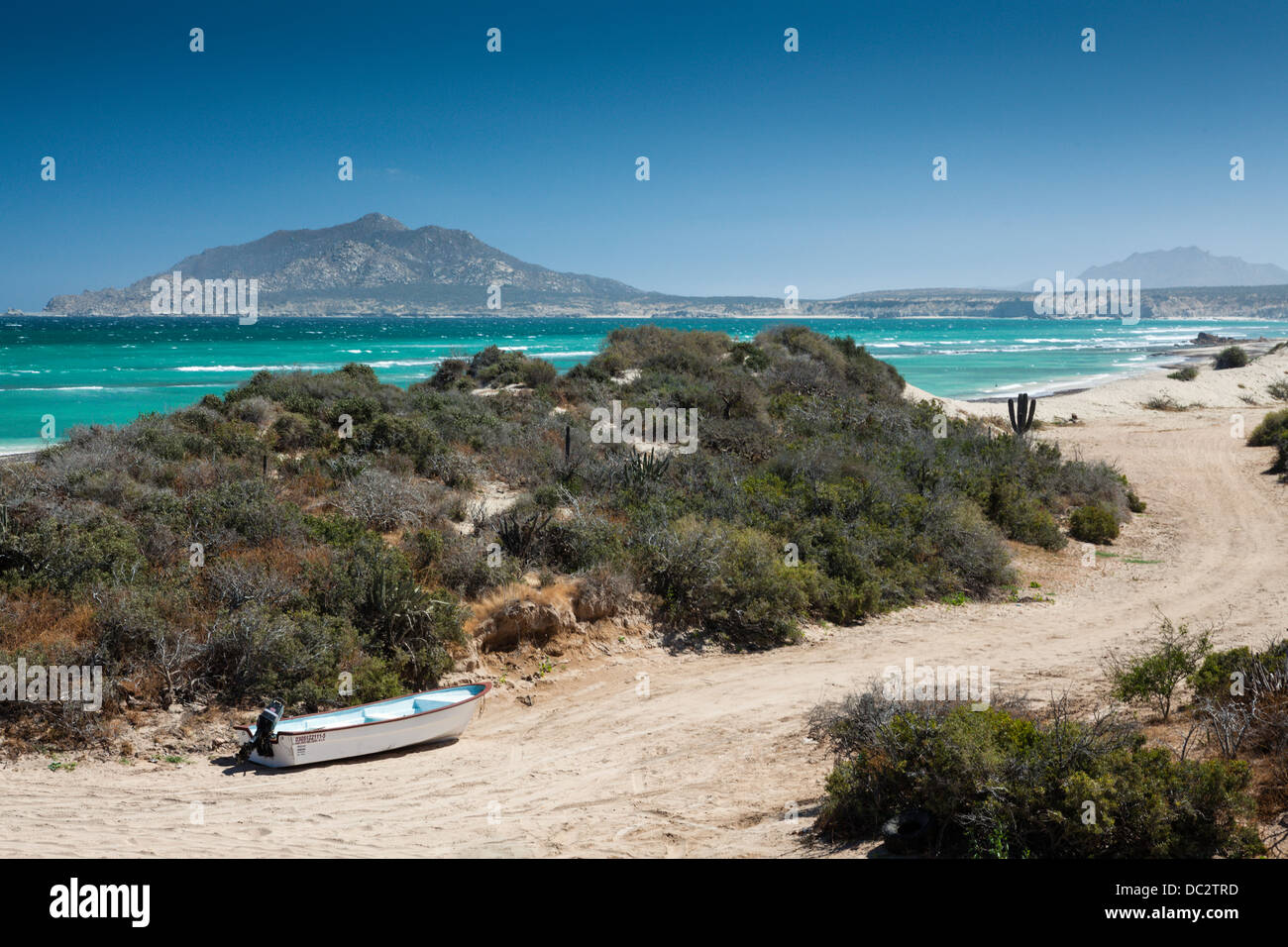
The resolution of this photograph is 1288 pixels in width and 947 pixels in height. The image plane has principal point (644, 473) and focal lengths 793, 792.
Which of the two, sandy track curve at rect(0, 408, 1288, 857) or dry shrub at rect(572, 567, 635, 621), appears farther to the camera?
dry shrub at rect(572, 567, 635, 621)

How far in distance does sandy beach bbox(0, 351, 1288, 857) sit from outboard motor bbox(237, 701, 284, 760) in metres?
0.20

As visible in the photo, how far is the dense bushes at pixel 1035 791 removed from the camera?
15.0ft

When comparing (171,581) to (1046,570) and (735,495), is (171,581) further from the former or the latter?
(1046,570)

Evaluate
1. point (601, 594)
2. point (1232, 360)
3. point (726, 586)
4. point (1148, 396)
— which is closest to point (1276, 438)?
point (1148, 396)

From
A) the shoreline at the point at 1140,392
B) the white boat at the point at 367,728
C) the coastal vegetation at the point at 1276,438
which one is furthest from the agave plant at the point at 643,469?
the coastal vegetation at the point at 1276,438

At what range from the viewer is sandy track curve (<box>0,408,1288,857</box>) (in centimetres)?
609

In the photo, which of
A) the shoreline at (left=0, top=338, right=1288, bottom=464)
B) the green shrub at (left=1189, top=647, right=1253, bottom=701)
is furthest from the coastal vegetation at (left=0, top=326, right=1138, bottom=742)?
the shoreline at (left=0, top=338, right=1288, bottom=464)

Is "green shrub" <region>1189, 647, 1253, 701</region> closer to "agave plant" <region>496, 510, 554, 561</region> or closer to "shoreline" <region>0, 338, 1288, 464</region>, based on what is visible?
"agave plant" <region>496, 510, 554, 561</region>

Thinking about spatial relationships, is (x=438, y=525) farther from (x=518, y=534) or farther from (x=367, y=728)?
(x=367, y=728)

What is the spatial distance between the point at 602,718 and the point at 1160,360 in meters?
69.4

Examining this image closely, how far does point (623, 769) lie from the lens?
25.1 feet

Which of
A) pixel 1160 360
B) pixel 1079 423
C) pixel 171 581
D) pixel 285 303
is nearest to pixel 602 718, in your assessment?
pixel 171 581

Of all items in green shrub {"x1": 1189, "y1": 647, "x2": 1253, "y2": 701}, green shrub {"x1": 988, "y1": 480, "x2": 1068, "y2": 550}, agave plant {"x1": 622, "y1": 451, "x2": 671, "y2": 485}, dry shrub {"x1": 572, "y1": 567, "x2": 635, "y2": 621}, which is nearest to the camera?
green shrub {"x1": 1189, "y1": 647, "x2": 1253, "y2": 701}

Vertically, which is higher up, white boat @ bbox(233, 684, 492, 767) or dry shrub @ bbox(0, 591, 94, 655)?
dry shrub @ bbox(0, 591, 94, 655)
